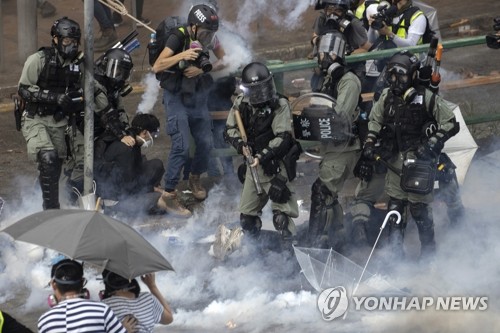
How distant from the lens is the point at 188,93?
10742mm

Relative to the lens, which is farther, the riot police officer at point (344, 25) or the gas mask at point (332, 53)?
the riot police officer at point (344, 25)

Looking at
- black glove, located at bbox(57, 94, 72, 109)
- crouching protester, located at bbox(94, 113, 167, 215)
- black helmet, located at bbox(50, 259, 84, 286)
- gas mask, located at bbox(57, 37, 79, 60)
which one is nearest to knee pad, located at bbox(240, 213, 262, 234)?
crouching protester, located at bbox(94, 113, 167, 215)

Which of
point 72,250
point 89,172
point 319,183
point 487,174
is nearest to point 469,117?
point 487,174

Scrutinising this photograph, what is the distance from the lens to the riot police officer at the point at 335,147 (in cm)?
1005

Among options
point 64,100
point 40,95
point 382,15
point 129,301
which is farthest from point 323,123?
point 129,301

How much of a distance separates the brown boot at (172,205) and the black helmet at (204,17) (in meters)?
1.57

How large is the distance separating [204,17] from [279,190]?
1718 millimetres

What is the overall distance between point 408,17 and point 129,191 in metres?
3.10

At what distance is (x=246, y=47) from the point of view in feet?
37.6

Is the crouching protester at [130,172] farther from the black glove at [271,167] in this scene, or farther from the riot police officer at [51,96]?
the black glove at [271,167]

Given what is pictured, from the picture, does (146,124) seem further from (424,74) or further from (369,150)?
(424,74)

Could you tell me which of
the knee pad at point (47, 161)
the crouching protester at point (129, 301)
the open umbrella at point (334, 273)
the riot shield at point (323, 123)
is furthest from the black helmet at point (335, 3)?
the crouching protester at point (129, 301)

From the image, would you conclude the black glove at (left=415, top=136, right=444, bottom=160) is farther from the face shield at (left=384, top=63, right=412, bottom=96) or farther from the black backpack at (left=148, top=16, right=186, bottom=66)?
the black backpack at (left=148, top=16, right=186, bottom=66)

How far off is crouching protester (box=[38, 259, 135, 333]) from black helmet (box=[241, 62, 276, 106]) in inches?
136
